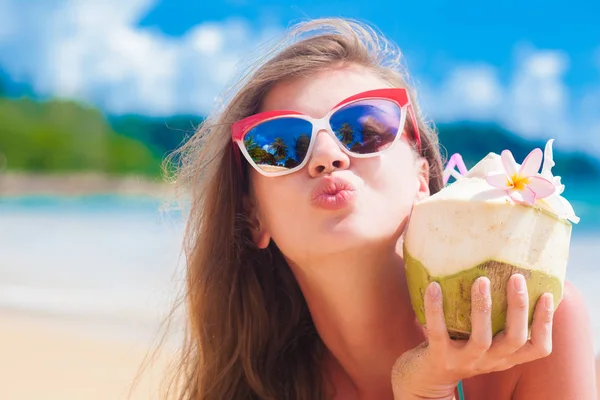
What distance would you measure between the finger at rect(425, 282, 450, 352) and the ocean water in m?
1.17

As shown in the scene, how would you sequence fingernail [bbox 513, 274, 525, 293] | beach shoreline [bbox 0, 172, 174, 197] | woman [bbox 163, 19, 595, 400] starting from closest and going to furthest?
fingernail [bbox 513, 274, 525, 293]
woman [bbox 163, 19, 595, 400]
beach shoreline [bbox 0, 172, 174, 197]

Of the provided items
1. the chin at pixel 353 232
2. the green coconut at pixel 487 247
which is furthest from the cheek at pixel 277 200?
the green coconut at pixel 487 247

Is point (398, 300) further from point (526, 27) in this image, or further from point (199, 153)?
point (526, 27)

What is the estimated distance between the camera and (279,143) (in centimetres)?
188

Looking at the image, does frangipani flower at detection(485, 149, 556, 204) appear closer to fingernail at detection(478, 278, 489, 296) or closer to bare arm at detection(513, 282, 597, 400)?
fingernail at detection(478, 278, 489, 296)

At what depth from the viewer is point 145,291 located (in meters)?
7.73

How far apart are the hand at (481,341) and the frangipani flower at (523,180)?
172mm

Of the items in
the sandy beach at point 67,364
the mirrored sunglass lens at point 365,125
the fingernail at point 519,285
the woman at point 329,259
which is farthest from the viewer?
the sandy beach at point 67,364

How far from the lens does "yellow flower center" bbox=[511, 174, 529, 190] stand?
1432mm

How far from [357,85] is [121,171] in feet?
92.1

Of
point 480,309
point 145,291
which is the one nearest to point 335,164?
point 480,309

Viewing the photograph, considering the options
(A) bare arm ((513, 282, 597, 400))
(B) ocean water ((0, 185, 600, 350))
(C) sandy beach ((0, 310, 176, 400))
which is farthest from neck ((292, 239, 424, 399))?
(C) sandy beach ((0, 310, 176, 400))

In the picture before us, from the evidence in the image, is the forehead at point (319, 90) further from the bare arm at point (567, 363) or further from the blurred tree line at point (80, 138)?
the blurred tree line at point (80, 138)

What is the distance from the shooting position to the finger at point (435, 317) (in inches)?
57.2
